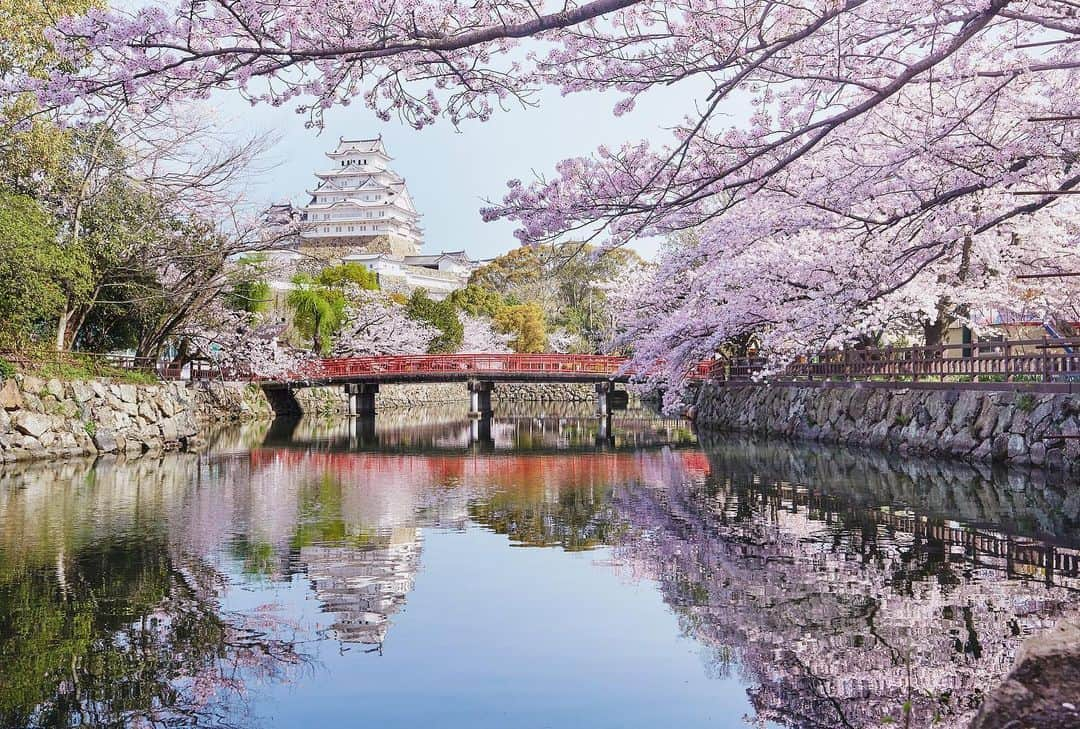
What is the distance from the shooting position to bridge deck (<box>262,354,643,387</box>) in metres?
32.6

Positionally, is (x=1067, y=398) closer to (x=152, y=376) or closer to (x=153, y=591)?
(x=153, y=591)

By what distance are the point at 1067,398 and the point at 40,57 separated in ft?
54.3

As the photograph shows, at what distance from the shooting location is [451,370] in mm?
33406

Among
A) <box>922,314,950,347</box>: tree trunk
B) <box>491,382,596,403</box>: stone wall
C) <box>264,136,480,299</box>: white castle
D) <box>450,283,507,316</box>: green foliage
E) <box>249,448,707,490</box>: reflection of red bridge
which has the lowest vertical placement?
<box>249,448,707,490</box>: reflection of red bridge

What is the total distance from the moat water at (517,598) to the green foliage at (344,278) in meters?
28.3

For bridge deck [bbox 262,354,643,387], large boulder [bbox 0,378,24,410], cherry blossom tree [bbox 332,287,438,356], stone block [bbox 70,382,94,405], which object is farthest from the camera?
cherry blossom tree [bbox 332,287,438,356]

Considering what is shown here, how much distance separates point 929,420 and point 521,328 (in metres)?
33.5

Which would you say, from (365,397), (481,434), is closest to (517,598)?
(481,434)

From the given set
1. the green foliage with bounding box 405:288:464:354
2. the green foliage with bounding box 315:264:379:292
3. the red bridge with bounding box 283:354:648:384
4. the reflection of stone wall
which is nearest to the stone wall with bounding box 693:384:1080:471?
the red bridge with bounding box 283:354:648:384

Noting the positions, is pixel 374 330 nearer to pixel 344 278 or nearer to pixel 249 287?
pixel 344 278

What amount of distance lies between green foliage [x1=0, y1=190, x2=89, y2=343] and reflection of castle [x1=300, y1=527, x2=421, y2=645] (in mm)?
9856

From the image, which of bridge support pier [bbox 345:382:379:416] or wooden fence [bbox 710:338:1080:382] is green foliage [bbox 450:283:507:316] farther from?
wooden fence [bbox 710:338:1080:382]

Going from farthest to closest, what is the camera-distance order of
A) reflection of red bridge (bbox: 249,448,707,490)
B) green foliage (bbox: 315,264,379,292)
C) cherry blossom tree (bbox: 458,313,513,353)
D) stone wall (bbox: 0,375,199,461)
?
1. cherry blossom tree (bbox: 458,313,513,353)
2. green foliage (bbox: 315,264,379,292)
3. stone wall (bbox: 0,375,199,461)
4. reflection of red bridge (bbox: 249,448,707,490)

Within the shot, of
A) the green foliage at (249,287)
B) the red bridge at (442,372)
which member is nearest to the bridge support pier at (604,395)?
the red bridge at (442,372)
